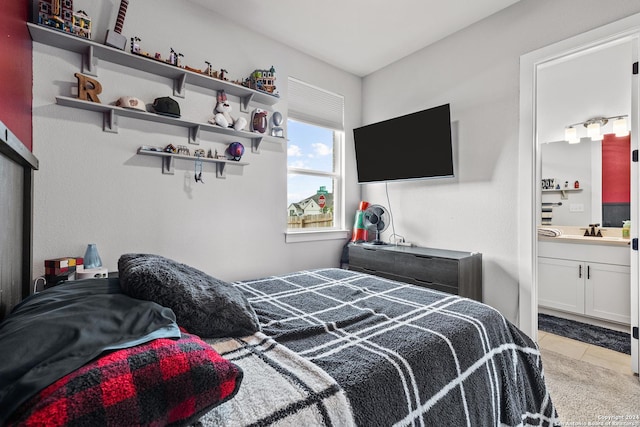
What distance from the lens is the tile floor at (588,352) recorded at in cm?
221

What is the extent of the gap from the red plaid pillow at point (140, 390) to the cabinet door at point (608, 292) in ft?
12.0

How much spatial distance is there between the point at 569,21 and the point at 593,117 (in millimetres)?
1502

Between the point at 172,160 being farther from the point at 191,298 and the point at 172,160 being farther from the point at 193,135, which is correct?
the point at 191,298

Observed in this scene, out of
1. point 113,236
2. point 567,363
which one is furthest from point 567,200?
point 113,236

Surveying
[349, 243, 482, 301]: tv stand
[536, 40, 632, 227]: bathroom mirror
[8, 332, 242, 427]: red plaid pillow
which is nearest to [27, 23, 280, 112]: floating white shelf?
[349, 243, 482, 301]: tv stand

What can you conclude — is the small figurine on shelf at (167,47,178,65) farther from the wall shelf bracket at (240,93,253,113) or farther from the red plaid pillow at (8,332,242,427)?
the red plaid pillow at (8,332,242,427)

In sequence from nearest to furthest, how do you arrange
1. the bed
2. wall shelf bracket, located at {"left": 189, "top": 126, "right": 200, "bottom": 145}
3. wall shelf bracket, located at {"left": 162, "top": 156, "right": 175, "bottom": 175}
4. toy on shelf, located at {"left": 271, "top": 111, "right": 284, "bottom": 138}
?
the bed < wall shelf bracket, located at {"left": 162, "top": 156, "right": 175, "bottom": 175} < wall shelf bracket, located at {"left": 189, "top": 126, "right": 200, "bottom": 145} < toy on shelf, located at {"left": 271, "top": 111, "right": 284, "bottom": 138}

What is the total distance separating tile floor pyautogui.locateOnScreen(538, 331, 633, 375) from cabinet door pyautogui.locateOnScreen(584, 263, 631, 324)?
0.54 metres

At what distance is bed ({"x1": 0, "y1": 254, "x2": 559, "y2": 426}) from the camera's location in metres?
0.63

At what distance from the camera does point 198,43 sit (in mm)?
2484

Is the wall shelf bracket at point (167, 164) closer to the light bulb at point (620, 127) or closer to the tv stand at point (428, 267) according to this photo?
the tv stand at point (428, 267)

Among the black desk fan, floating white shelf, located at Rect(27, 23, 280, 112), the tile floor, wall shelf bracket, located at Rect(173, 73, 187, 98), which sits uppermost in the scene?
floating white shelf, located at Rect(27, 23, 280, 112)

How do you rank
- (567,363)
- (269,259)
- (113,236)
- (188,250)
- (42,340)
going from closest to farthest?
(42,340), (113,236), (567,363), (188,250), (269,259)

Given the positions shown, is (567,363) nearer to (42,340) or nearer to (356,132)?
(356,132)
